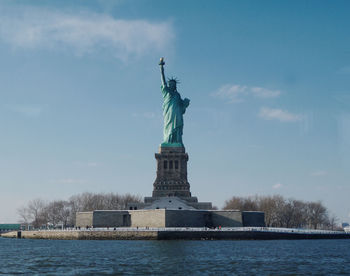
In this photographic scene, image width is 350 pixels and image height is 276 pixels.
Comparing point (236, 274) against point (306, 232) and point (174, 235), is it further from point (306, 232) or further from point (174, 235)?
point (306, 232)

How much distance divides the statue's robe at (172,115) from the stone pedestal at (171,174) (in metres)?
2.24

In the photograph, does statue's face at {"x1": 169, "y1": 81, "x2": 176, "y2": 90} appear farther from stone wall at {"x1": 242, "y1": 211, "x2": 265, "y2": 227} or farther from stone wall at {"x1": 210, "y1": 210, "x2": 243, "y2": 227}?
stone wall at {"x1": 242, "y1": 211, "x2": 265, "y2": 227}

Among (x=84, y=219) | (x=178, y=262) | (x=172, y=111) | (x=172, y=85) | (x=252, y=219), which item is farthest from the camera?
(x=172, y=85)

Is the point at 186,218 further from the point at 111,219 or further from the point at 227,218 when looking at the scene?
the point at 111,219

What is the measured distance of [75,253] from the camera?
37.4 meters

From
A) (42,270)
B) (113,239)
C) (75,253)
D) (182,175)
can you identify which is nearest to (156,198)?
(182,175)

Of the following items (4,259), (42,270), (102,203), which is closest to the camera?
(42,270)

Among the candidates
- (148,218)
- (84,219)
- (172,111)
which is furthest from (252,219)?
(84,219)

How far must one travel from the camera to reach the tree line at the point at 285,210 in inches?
3391

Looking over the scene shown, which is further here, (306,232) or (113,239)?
(306,232)

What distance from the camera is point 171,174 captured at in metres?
70.3

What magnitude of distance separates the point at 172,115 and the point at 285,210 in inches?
1219

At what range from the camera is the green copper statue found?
73250 mm

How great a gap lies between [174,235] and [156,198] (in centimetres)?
1585
